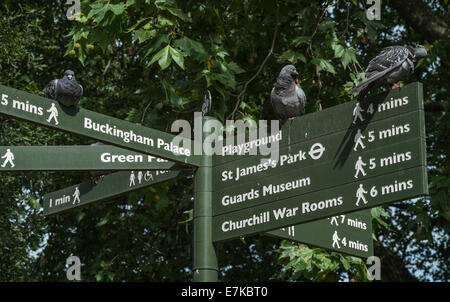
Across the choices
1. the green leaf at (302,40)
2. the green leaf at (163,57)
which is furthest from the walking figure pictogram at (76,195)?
the green leaf at (302,40)

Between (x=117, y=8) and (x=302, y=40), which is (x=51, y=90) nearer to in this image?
(x=117, y=8)

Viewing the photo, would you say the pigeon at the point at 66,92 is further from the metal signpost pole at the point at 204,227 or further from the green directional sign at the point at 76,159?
the metal signpost pole at the point at 204,227

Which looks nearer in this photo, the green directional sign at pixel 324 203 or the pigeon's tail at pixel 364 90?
the green directional sign at pixel 324 203

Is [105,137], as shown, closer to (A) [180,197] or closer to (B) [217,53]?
(B) [217,53]

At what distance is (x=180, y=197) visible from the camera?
32.3 ft

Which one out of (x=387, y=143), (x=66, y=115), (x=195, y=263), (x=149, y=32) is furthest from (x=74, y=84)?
(x=149, y=32)

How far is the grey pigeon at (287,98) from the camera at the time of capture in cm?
442

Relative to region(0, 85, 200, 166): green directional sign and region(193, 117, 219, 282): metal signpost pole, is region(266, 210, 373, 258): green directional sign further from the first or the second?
region(0, 85, 200, 166): green directional sign

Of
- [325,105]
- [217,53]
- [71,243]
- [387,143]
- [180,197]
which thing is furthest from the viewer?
[71,243]

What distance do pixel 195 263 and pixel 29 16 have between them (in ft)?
21.9

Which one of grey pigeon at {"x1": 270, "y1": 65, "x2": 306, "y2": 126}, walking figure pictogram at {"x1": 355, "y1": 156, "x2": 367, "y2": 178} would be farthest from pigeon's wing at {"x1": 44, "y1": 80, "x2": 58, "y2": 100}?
walking figure pictogram at {"x1": 355, "y1": 156, "x2": 367, "y2": 178}

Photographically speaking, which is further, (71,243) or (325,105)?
(71,243)

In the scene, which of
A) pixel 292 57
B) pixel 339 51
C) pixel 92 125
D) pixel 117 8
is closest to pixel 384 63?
pixel 92 125

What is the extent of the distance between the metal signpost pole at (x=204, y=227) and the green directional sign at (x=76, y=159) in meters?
0.12
